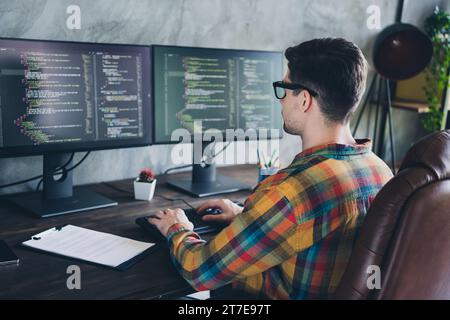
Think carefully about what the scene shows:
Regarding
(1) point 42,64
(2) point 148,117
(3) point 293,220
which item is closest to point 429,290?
(3) point 293,220

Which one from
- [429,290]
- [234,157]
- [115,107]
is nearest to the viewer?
[429,290]

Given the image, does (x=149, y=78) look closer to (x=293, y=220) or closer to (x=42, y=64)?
(x=42, y=64)

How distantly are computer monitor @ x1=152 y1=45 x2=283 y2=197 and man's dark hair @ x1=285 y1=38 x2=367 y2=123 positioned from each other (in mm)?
667

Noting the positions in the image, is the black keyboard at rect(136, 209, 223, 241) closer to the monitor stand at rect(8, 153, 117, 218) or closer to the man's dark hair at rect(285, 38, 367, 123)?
the monitor stand at rect(8, 153, 117, 218)

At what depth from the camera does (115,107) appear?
1.76m

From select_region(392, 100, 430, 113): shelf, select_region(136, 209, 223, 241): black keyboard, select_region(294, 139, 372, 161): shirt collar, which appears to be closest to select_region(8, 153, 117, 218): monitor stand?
select_region(136, 209, 223, 241): black keyboard

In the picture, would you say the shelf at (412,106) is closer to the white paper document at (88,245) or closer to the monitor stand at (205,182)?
the monitor stand at (205,182)

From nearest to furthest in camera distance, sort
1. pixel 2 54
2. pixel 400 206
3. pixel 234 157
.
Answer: pixel 400 206 < pixel 2 54 < pixel 234 157

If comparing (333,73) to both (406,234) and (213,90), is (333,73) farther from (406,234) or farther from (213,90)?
(213,90)

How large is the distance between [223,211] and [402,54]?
1477 mm

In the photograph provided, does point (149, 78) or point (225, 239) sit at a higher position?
point (149, 78)

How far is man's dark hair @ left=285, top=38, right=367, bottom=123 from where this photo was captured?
4.16 ft

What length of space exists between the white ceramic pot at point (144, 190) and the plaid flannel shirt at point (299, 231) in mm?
593
